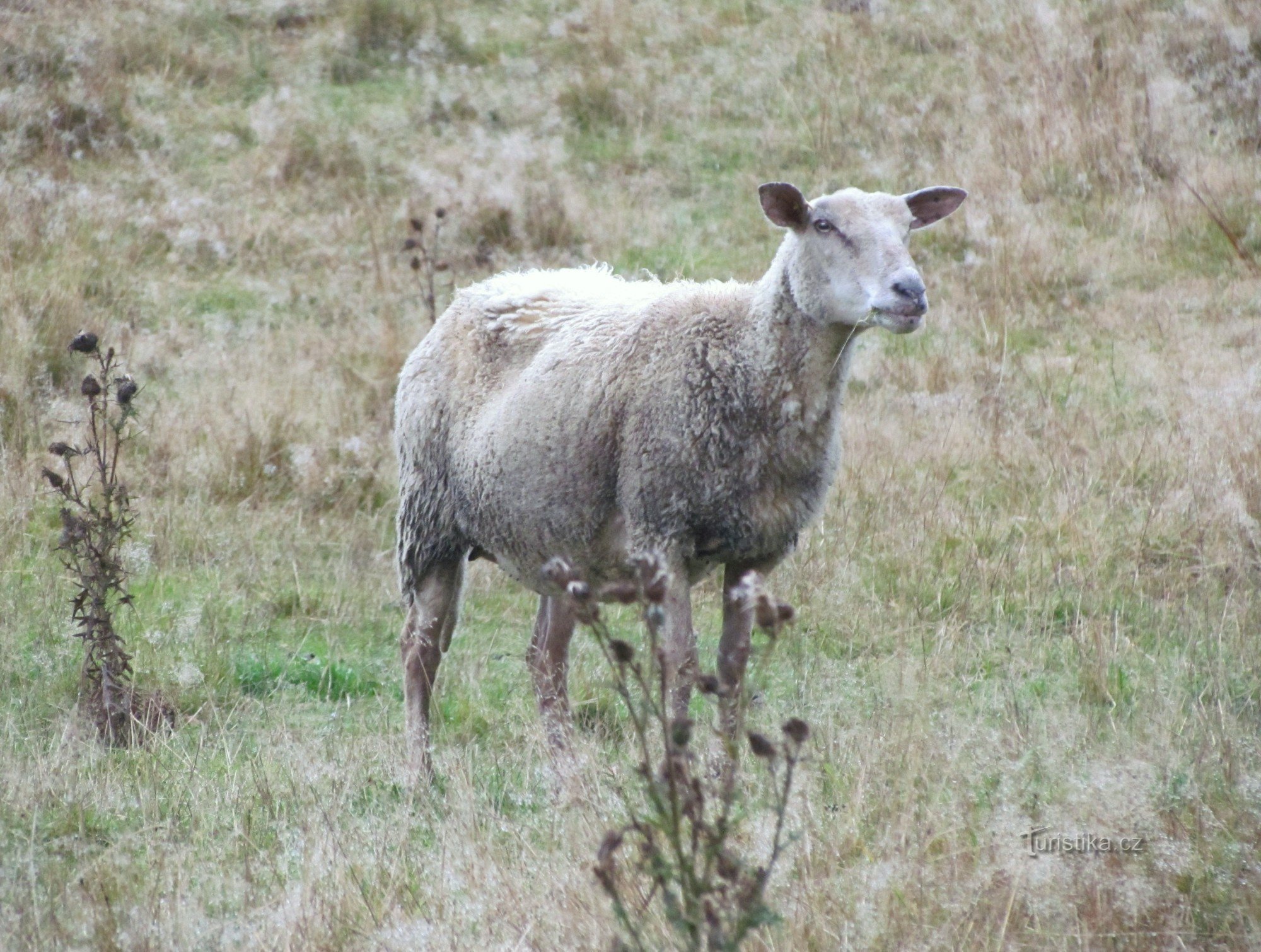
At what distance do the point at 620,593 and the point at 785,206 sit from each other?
267 centimetres

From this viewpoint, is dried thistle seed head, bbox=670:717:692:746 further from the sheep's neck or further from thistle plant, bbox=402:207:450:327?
thistle plant, bbox=402:207:450:327

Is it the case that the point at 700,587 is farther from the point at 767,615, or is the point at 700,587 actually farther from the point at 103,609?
the point at 767,615

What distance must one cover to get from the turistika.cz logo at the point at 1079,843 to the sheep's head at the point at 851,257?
156 centimetres

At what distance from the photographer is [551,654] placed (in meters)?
5.38

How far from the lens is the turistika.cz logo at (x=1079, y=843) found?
→ 3.37 meters

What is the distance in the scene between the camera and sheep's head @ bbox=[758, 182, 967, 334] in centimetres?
438

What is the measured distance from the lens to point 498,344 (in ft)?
17.5

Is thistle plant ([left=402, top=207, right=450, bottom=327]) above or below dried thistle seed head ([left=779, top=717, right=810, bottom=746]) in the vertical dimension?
above

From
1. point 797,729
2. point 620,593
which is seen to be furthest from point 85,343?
point 797,729

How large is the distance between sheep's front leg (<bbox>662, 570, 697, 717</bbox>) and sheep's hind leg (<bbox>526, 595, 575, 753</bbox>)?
2.15 feet

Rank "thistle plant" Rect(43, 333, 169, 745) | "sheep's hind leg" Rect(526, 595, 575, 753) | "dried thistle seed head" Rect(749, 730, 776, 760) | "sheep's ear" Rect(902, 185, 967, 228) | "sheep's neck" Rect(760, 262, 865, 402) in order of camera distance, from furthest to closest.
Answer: "sheep's hind leg" Rect(526, 595, 575, 753)
"sheep's ear" Rect(902, 185, 967, 228)
"thistle plant" Rect(43, 333, 169, 745)
"sheep's neck" Rect(760, 262, 865, 402)
"dried thistle seed head" Rect(749, 730, 776, 760)

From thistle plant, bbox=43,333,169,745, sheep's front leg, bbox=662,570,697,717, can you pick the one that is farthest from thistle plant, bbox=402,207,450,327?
sheep's front leg, bbox=662,570,697,717

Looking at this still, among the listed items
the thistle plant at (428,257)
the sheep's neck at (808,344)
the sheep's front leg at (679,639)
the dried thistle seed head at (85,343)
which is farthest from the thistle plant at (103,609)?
the thistle plant at (428,257)

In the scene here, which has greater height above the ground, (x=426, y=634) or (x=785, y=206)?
(x=785, y=206)
